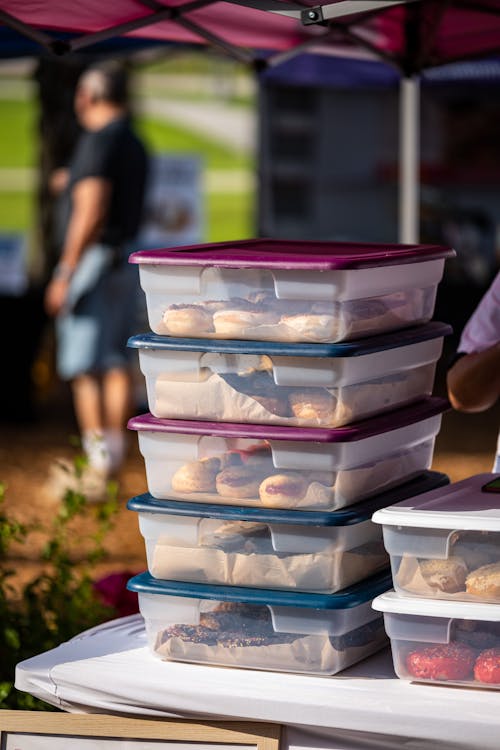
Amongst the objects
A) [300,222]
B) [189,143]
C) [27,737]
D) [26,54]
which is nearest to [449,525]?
[27,737]

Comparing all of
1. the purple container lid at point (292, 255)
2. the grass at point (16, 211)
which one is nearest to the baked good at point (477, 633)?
the purple container lid at point (292, 255)

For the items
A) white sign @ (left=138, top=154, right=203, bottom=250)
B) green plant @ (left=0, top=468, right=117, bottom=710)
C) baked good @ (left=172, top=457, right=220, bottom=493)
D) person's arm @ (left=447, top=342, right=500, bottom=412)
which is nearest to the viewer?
baked good @ (left=172, top=457, right=220, bottom=493)

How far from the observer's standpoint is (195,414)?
234 centimetres

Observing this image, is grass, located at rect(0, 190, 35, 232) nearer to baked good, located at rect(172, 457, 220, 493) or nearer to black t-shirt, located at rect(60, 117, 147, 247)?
black t-shirt, located at rect(60, 117, 147, 247)

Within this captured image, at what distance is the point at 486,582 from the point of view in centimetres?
214

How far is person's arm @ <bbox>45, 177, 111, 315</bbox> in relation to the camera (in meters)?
6.04

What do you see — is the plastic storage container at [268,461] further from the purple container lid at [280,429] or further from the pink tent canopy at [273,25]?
the pink tent canopy at [273,25]

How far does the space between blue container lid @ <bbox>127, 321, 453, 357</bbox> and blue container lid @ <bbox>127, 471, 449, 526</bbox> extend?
0.88 feet

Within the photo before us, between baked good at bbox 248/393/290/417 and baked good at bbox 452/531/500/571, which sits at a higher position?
baked good at bbox 248/393/290/417

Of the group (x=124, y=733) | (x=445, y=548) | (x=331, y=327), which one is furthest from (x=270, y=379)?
(x=124, y=733)

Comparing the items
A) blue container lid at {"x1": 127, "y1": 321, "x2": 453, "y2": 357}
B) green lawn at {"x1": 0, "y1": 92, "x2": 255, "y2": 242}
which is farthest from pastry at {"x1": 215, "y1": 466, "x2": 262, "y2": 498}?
green lawn at {"x1": 0, "y1": 92, "x2": 255, "y2": 242}

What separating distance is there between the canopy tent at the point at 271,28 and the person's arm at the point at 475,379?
0.74 metres

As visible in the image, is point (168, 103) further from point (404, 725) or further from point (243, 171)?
point (404, 725)

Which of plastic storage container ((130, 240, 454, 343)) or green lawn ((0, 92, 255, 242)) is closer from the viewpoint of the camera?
plastic storage container ((130, 240, 454, 343))
